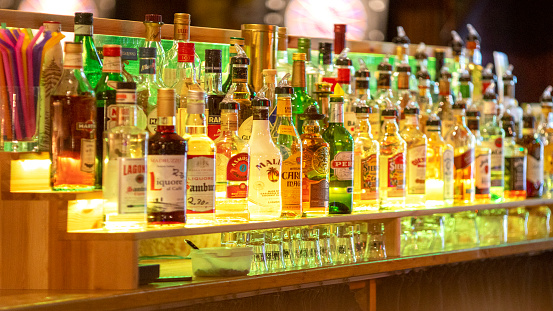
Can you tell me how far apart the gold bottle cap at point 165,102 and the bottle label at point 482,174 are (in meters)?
1.19

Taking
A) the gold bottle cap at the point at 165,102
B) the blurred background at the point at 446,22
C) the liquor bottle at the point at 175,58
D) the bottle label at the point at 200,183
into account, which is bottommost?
the bottle label at the point at 200,183

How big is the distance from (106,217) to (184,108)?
1.16 ft

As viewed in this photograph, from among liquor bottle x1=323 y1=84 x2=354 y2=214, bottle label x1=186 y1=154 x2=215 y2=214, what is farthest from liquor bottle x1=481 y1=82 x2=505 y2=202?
bottle label x1=186 y1=154 x2=215 y2=214

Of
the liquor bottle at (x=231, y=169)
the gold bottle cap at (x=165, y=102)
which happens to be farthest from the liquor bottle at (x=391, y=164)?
the gold bottle cap at (x=165, y=102)

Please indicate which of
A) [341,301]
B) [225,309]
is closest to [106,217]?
[225,309]

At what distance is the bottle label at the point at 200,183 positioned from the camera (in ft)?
5.37

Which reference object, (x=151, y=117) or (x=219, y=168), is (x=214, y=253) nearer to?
(x=219, y=168)

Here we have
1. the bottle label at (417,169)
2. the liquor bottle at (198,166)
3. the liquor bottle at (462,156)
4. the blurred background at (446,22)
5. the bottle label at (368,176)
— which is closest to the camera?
the liquor bottle at (198,166)

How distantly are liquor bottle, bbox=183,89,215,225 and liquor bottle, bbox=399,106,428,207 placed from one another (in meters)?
0.77

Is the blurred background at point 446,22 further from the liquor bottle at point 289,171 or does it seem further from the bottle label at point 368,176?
the liquor bottle at point 289,171

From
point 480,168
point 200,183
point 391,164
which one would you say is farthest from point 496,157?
point 200,183

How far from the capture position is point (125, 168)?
1.51m

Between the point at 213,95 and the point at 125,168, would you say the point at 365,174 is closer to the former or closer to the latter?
the point at 213,95

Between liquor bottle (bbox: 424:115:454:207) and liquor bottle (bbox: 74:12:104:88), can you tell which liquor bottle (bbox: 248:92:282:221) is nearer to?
liquor bottle (bbox: 74:12:104:88)
